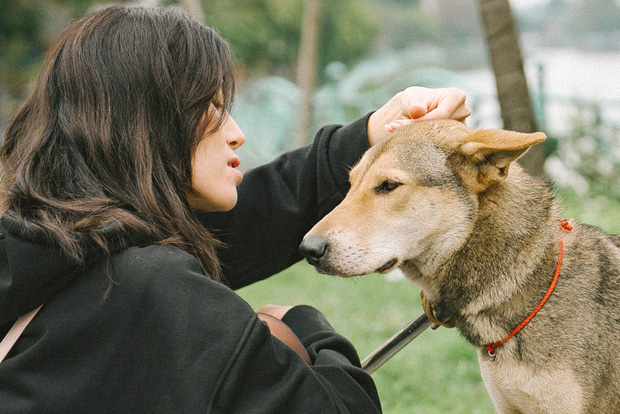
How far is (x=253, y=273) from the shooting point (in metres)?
3.04

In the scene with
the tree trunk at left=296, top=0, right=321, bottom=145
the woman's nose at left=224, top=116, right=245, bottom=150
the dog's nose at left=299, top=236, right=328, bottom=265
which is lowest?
the tree trunk at left=296, top=0, right=321, bottom=145

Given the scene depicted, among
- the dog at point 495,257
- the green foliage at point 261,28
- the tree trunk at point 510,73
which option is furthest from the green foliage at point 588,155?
the green foliage at point 261,28

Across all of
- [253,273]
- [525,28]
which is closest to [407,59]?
[525,28]

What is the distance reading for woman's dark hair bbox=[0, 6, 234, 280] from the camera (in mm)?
1940

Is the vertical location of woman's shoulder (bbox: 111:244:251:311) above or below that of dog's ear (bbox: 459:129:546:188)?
above

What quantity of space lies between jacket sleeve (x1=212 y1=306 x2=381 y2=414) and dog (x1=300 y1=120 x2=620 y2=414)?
0.60m

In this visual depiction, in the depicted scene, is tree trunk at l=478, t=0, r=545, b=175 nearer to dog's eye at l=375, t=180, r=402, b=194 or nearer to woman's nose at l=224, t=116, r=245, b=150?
dog's eye at l=375, t=180, r=402, b=194

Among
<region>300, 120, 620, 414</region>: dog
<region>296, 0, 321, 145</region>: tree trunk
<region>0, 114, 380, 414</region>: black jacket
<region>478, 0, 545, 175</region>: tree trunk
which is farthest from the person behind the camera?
<region>296, 0, 321, 145</region>: tree trunk

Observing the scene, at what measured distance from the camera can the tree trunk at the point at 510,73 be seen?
13.8 feet

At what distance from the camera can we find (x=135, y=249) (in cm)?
184

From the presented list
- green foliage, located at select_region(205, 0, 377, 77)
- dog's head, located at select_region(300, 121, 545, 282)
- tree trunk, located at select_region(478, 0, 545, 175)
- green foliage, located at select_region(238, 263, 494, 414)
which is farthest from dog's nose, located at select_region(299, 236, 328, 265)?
green foliage, located at select_region(205, 0, 377, 77)

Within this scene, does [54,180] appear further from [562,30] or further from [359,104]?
[562,30]

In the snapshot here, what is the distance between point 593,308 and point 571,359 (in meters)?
0.23

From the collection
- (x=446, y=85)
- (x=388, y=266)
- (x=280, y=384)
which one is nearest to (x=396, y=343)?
(x=388, y=266)
